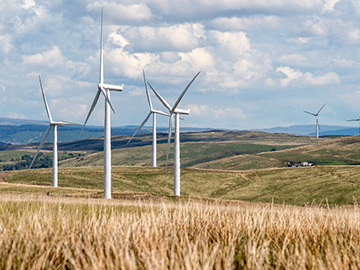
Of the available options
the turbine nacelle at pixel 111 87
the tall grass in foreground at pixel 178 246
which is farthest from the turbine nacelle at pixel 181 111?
the tall grass in foreground at pixel 178 246

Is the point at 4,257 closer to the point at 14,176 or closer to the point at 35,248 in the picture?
the point at 35,248

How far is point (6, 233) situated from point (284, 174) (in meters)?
114

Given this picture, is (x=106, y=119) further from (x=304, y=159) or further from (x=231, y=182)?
(x=304, y=159)

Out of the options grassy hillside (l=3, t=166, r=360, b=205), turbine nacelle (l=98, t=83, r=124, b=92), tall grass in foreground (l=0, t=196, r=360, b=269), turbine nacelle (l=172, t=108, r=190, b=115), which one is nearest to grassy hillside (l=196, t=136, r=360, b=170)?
grassy hillside (l=3, t=166, r=360, b=205)

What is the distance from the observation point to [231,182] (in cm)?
11900

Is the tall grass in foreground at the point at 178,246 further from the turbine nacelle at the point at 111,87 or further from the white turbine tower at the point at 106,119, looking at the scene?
the turbine nacelle at the point at 111,87

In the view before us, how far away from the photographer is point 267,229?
14.1 metres

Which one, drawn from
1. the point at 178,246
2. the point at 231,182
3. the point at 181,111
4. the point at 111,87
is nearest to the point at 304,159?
the point at 231,182

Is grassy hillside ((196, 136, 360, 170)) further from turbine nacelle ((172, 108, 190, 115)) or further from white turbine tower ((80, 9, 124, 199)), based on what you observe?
white turbine tower ((80, 9, 124, 199))

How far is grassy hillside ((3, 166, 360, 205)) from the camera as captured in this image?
3967 inches

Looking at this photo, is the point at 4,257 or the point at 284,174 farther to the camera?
the point at 284,174

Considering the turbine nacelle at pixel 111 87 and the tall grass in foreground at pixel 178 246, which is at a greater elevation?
the turbine nacelle at pixel 111 87

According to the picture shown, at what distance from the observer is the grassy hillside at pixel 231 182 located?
101 meters

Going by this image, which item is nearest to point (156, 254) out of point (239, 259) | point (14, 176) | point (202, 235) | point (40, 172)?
point (239, 259)
